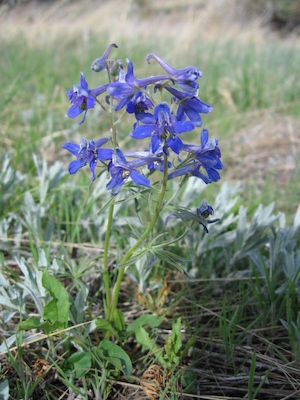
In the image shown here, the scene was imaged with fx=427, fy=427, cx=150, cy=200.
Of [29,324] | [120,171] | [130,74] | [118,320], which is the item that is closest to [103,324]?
[118,320]

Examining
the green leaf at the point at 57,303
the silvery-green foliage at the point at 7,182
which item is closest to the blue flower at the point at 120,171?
the green leaf at the point at 57,303

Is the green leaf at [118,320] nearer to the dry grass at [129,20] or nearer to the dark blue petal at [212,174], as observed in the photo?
the dark blue petal at [212,174]

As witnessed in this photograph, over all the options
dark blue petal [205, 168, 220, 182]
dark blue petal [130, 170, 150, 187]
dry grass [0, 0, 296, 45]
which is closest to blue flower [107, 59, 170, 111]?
dark blue petal [130, 170, 150, 187]

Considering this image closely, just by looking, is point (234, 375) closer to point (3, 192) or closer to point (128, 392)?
point (128, 392)

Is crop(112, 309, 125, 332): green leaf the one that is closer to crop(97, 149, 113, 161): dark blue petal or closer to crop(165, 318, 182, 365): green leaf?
crop(165, 318, 182, 365): green leaf

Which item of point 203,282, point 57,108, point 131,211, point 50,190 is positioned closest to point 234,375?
point 203,282

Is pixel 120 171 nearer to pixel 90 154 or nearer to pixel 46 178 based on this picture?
pixel 90 154
